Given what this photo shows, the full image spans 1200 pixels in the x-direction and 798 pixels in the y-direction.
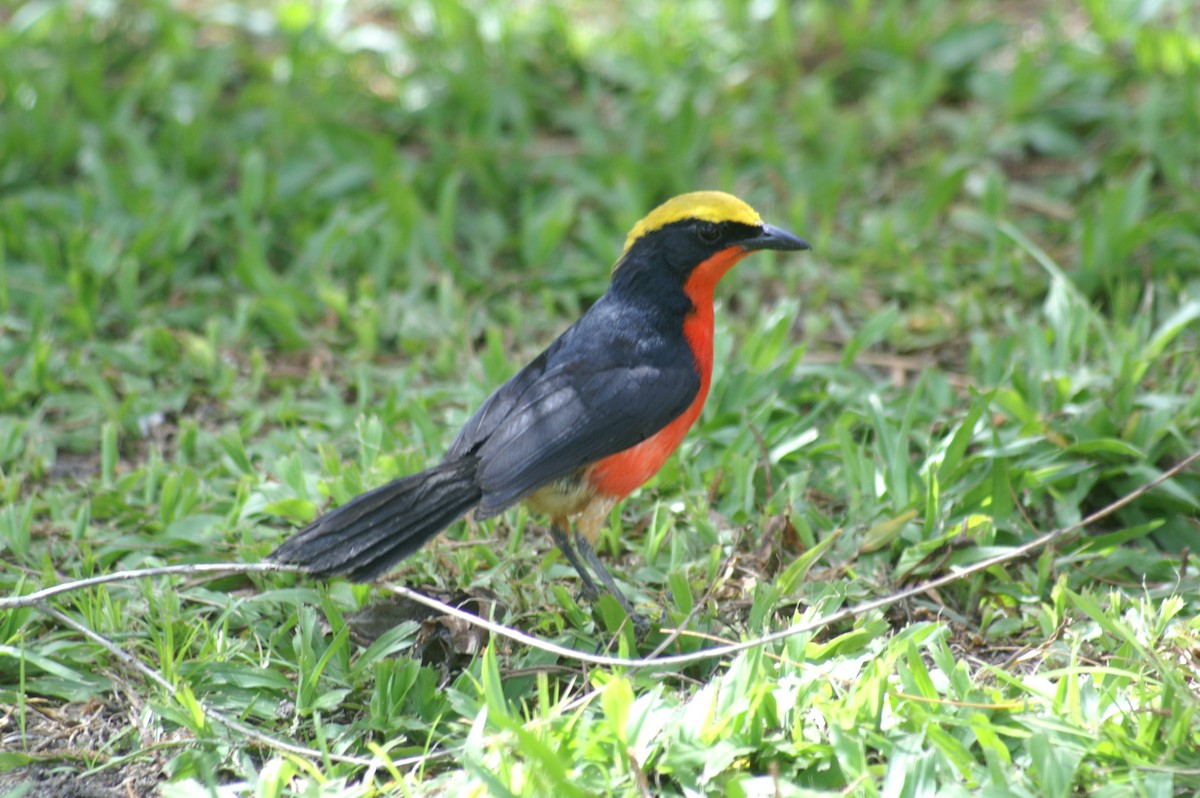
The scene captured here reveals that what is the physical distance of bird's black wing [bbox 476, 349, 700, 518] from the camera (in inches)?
154

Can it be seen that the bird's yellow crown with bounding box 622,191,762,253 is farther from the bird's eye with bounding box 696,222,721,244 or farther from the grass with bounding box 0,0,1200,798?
the grass with bounding box 0,0,1200,798

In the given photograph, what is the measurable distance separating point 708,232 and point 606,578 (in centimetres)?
125

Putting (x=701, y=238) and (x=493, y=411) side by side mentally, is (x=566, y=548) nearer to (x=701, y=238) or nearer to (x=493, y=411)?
(x=493, y=411)

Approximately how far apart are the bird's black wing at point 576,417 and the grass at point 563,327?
16.8 inches

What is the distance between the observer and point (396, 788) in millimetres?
3270

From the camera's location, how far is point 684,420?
171 inches

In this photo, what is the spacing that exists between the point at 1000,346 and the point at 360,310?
111 inches

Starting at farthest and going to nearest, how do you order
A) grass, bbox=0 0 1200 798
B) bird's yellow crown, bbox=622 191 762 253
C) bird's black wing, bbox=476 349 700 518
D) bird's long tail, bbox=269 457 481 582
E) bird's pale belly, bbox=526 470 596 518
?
bird's yellow crown, bbox=622 191 762 253, bird's pale belly, bbox=526 470 596 518, bird's black wing, bbox=476 349 700 518, bird's long tail, bbox=269 457 481 582, grass, bbox=0 0 1200 798

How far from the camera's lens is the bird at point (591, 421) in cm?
375

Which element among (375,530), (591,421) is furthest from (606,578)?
(375,530)

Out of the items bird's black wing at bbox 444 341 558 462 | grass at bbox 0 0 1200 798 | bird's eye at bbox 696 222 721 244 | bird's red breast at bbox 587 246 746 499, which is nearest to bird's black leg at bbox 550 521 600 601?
grass at bbox 0 0 1200 798

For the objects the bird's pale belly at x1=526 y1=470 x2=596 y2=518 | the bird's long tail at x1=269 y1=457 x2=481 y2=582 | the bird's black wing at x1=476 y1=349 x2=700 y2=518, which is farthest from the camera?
the bird's pale belly at x1=526 y1=470 x2=596 y2=518

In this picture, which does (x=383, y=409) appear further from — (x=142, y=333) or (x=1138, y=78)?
(x=1138, y=78)

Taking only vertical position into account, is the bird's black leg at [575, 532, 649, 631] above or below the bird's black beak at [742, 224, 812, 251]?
below
